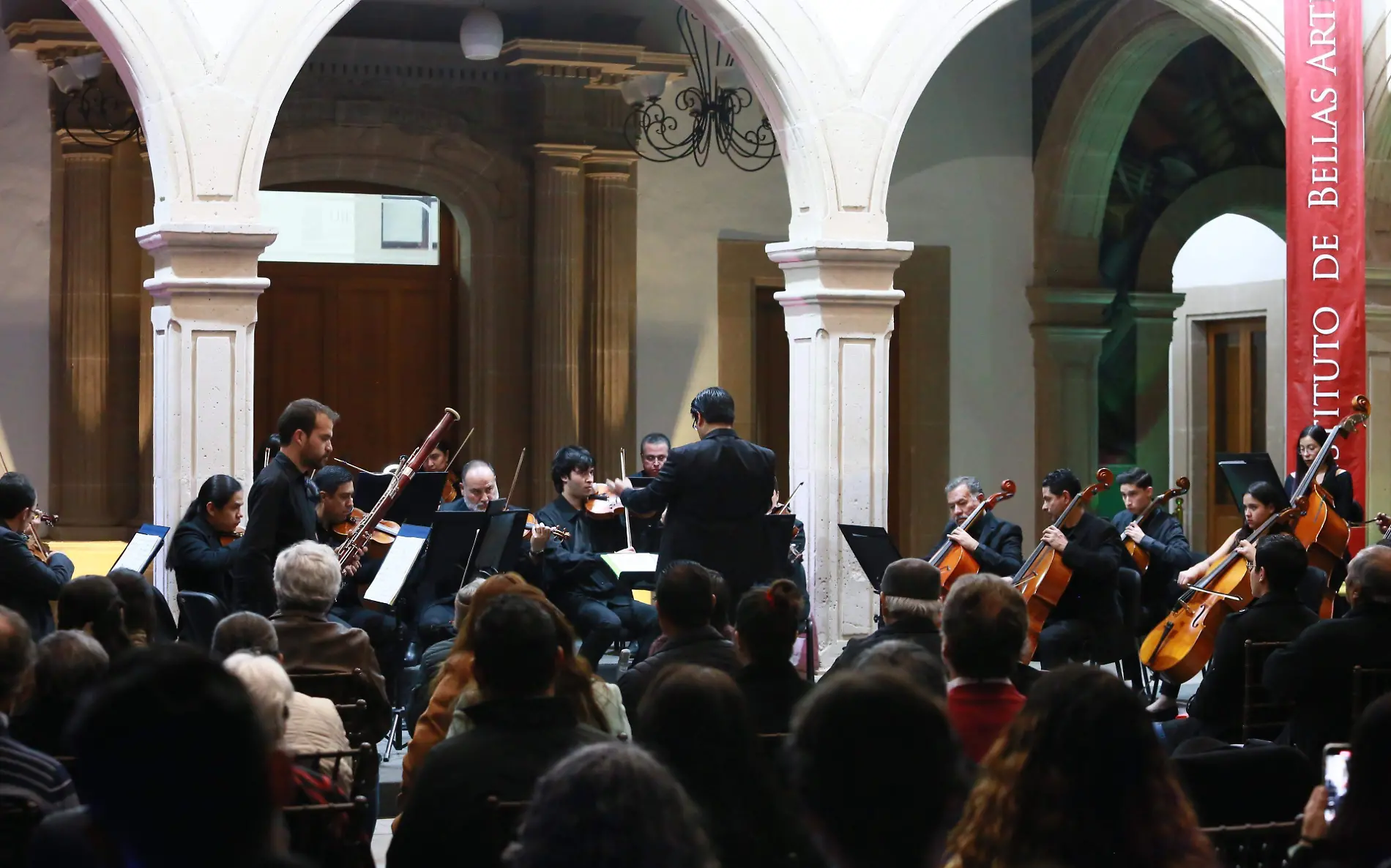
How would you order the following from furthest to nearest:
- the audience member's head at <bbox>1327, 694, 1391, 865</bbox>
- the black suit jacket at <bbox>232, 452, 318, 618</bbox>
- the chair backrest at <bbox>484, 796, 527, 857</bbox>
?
the black suit jacket at <bbox>232, 452, 318, 618</bbox>, the chair backrest at <bbox>484, 796, 527, 857</bbox>, the audience member's head at <bbox>1327, 694, 1391, 865</bbox>

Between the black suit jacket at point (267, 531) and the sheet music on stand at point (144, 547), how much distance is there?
1.92 ft

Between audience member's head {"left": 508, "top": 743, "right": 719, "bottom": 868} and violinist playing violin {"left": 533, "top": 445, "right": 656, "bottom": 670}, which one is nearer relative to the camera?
audience member's head {"left": 508, "top": 743, "right": 719, "bottom": 868}

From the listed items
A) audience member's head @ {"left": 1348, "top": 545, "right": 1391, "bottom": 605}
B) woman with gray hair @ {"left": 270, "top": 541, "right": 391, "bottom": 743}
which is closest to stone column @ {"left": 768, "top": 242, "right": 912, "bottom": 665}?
audience member's head @ {"left": 1348, "top": 545, "right": 1391, "bottom": 605}

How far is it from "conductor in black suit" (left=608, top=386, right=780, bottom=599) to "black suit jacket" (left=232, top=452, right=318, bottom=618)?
4.42 ft

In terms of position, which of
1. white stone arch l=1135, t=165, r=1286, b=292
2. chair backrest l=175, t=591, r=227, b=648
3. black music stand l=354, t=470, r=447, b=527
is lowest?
chair backrest l=175, t=591, r=227, b=648

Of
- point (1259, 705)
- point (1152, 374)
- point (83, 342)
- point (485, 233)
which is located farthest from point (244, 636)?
point (1152, 374)

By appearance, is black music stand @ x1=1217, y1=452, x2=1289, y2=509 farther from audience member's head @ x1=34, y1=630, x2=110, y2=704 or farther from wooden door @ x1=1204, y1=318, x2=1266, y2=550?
wooden door @ x1=1204, y1=318, x2=1266, y2=550

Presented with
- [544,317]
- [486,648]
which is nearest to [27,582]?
[486,648]

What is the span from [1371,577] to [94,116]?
7702 millimetres

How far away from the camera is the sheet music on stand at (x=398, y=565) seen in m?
6.29

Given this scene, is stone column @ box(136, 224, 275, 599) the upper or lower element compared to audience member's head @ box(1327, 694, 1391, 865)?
upper

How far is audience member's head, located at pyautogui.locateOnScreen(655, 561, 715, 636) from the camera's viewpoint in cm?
473

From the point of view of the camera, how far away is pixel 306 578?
505cm

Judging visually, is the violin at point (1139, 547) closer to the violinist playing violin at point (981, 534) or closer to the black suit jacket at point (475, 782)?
the violinist playing violin at point (981, 534)
